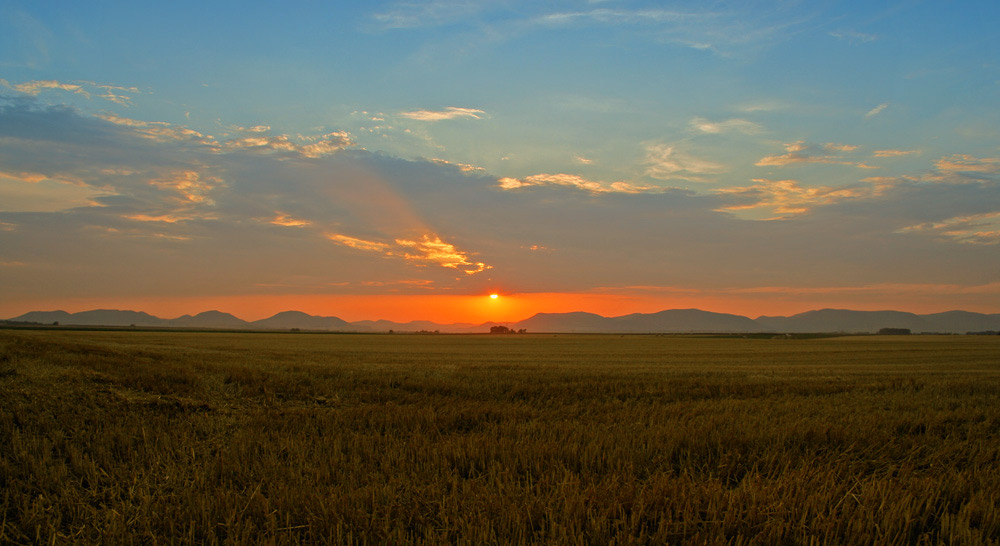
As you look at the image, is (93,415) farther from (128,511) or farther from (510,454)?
(510,454)

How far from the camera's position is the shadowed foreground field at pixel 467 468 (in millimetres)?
4484

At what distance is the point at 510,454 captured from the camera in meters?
6.83

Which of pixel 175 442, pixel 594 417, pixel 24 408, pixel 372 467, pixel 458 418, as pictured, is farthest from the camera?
pixel 594 417

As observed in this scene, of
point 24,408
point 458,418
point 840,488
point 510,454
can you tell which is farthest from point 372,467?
point 24,408

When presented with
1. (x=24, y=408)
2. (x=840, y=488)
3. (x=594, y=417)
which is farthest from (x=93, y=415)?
(x=840, y=488)

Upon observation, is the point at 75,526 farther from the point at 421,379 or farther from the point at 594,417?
the point at 421,379

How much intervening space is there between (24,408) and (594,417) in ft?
31.2

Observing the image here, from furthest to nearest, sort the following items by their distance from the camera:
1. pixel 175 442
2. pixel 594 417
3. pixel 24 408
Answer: pixel 594 417 → pixel 24 408 → pixel 175 442

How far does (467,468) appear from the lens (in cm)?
655

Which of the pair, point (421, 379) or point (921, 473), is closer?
point (921, 473)

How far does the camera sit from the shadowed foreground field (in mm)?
4484

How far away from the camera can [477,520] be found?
4.58 m

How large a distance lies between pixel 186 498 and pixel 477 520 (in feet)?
9.56

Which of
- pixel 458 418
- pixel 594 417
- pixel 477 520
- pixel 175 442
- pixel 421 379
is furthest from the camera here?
pixel 421 379
